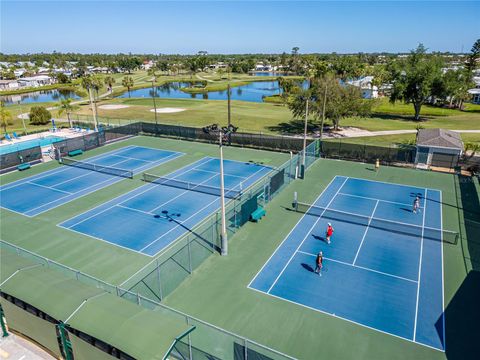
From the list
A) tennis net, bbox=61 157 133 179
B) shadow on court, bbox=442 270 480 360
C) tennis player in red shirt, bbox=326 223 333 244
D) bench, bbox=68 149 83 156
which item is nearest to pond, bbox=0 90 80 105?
bench, bbox=68 149 83 156

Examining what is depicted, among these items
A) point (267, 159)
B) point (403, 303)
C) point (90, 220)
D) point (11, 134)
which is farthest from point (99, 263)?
point (11, 134)

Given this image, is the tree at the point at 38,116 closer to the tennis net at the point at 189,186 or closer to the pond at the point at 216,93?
the tennis net at the point at 189,186

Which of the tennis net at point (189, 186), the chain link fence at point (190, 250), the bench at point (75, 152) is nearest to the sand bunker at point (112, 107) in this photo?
the bench at point (75, 152)

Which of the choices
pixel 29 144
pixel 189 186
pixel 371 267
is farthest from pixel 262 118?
pixel 371 267

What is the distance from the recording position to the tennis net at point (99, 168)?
36.5 m

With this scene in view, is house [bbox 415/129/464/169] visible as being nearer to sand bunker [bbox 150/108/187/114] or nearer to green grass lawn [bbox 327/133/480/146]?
green grass lawn [bbox 327/133/480/146]

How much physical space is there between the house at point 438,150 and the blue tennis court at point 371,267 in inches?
354

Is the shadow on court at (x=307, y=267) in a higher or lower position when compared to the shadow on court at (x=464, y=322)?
lower

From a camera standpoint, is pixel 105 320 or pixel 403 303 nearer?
pixel 105 320

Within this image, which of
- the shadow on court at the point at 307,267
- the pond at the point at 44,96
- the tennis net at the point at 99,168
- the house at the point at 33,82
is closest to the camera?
the shadow on court at the point at 307,267

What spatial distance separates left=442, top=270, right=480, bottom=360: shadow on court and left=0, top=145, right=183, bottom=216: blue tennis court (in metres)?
29.0

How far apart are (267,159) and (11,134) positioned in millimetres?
42712

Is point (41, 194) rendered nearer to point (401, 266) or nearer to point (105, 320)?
point (105, 320)

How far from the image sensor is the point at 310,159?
39.4 meters
